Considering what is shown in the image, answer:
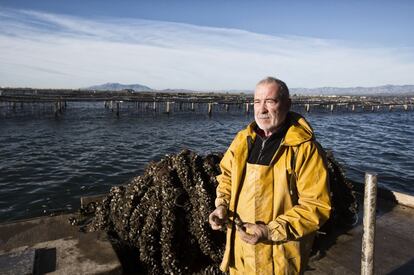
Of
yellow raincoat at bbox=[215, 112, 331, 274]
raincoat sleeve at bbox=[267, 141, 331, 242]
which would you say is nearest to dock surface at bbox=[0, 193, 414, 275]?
yellow raincoat at bbox=[215, 112, 331, 274]

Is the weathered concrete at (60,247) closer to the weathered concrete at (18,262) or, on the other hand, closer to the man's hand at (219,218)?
the weathered concrete at (18,262)

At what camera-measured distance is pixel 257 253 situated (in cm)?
317

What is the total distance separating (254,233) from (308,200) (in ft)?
1.80

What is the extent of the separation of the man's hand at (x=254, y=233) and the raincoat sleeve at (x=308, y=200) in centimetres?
6

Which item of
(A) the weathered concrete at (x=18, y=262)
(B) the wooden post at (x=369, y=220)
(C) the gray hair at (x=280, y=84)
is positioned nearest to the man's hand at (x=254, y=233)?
(C) the gray hair at (x=280, y=84)

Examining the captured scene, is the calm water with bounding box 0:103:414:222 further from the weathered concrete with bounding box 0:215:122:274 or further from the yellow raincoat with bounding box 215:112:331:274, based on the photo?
the yellow raincoat with bounding box 215:112:331:274

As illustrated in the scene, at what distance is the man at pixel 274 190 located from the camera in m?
2.89

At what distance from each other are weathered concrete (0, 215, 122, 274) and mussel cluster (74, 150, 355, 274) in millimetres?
584

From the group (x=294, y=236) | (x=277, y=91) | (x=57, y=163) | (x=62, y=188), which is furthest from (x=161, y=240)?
(x=57, y=163)

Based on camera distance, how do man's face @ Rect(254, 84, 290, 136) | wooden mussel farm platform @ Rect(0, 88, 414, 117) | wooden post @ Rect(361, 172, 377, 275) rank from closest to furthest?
man's face @ Rect(254, 84, 290, 136) < wooden post @ Rect(361, 172, 377, 275) < wooden mussel farm platform @ Rect(0, 88, 414, 117)

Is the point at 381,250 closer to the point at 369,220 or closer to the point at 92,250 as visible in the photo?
the point at 369,220

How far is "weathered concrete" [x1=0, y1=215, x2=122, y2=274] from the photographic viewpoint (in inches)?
190

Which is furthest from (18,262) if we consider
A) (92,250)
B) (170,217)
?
(170,217)

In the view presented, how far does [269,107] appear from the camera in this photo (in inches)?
121
